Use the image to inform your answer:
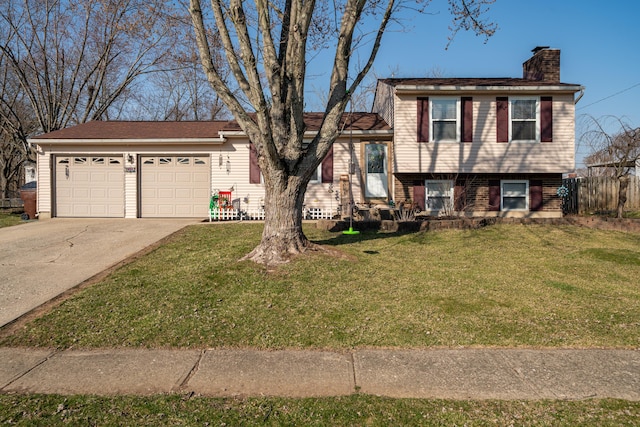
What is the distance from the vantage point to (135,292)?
246 inches

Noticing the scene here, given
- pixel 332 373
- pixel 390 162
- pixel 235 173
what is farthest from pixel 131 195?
pixel 332 373

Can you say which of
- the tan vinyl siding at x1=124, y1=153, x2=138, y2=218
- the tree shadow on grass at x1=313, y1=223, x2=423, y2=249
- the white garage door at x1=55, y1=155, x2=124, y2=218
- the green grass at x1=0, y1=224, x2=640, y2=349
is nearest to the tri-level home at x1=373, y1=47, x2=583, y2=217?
the tree shadow on grass at x1=313, y1=223, x2=423, y2=249

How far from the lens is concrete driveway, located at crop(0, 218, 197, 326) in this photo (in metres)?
6.46

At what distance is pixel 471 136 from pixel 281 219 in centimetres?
992

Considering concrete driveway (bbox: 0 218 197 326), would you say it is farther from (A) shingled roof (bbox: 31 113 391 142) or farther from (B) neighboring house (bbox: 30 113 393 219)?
(A) shingled roof (bbox: 31 113 391 142)

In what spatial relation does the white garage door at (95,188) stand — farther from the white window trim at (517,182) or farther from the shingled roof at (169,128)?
the white window trim at (517,182)

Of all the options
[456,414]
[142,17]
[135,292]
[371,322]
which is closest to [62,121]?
[142,17]

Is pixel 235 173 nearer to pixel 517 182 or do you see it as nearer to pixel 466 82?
pixel 466 82

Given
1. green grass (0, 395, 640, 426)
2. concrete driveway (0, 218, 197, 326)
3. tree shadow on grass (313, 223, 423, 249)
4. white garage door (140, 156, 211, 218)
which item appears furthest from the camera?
white garage door (140, 156, 211, 218)

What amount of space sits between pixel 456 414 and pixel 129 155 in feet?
48.5

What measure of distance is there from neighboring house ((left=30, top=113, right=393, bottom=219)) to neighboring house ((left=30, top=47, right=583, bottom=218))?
0.04 m

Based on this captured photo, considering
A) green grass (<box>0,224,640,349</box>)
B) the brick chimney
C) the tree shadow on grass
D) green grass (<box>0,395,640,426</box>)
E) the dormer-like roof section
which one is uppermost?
the brick chimney

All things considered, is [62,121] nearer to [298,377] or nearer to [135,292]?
[135,292]

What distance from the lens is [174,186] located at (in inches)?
613
